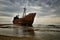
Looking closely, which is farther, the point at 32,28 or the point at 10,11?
the point at 32,28

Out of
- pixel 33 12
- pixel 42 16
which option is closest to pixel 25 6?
pixel 33 12

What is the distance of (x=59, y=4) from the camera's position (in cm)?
505

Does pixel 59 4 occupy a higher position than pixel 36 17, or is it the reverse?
pixel 59 4

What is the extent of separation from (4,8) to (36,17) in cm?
122

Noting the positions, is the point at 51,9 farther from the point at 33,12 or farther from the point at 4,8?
the point at 4,8

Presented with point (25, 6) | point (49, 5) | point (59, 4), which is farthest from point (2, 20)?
point (59, 4)

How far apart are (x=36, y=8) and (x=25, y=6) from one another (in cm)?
41

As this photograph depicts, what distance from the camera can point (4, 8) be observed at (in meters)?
5.24

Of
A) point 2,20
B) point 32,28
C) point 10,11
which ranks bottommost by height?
point 32,28

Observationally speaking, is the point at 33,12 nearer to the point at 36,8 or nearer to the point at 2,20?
the point at 36,8

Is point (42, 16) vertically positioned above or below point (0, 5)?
below

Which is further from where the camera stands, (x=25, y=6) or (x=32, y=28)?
(x=32, y=28)

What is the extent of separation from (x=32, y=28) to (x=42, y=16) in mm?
1012

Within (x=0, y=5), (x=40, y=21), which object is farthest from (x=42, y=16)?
(x=0, y=5)
